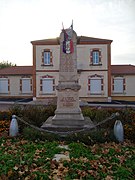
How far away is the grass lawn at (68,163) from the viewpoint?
11.7 feet

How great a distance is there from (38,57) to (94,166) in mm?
21303

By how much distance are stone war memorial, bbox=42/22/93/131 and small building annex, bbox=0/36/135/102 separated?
15.2 metres

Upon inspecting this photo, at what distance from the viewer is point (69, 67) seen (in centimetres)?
811

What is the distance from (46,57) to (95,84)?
666 cm

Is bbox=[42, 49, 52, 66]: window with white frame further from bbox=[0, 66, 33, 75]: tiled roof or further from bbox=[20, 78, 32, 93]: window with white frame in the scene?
bbox=[20, 78, 32, 93]: window with white frame

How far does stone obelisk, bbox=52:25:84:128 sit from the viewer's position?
7364 mm

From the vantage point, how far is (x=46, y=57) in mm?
24125

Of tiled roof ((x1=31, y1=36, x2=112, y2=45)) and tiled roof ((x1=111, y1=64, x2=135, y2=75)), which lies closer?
tiled roof ((x1=31, y1=36, x2=112, y2=45))

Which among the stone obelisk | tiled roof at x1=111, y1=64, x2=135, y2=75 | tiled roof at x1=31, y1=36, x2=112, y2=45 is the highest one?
tiled roof at x1=31, y1=36, x2=112, y2=45

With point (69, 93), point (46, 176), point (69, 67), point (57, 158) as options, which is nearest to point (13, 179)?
point (46, 176)

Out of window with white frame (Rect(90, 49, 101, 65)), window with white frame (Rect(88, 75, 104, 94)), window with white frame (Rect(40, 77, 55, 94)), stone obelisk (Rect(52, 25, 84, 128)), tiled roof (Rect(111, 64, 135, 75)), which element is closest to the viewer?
stone obelisk (Rect(52, 25, 84, 128))

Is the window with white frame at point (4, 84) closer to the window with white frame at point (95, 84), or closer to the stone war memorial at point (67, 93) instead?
the window with white frame at point (95, 84)

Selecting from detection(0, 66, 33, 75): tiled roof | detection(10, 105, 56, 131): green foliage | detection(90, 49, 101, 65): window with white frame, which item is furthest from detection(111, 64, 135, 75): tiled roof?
detection(10, 105, 56, 131): green foliage

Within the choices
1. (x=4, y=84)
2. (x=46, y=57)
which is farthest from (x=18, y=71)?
(x=46, y=57)
